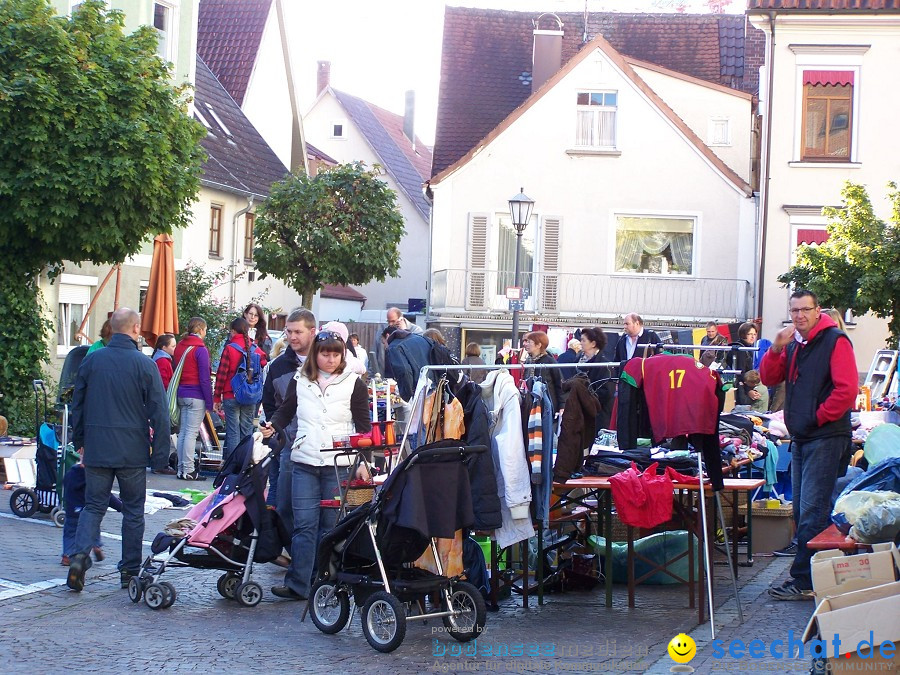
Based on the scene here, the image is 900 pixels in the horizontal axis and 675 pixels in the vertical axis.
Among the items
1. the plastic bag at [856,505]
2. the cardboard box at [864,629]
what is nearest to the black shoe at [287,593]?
the plastic bag at [856,505]

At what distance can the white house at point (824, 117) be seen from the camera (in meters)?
26.0

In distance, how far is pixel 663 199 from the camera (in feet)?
102

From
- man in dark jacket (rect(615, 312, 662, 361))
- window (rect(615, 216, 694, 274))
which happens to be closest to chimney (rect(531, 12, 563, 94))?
window (rect(615, 216, 694, 274))

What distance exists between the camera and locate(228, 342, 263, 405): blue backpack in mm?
15781

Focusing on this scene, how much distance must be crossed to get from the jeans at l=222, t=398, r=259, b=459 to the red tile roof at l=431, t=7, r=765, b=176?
18.5 meters

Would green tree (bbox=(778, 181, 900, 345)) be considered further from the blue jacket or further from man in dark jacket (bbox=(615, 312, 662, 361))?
the blue jacket

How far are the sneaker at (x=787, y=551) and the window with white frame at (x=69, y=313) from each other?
14464 mm

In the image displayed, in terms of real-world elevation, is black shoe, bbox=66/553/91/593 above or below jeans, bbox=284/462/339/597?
below

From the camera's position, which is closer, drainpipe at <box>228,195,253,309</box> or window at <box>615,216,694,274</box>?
drainpipe at <box>228,195,253,309</box>

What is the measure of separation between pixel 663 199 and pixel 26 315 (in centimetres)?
1813

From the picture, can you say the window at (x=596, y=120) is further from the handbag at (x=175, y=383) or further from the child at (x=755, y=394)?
the handbag at (x=175, y=383)

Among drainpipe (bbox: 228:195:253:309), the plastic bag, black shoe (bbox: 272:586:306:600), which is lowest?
black shoe (bbox: 272:586:306:600)

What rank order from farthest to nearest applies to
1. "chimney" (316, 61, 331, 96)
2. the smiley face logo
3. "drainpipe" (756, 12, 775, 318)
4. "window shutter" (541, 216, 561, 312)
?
"chimney" (316, 61, 331, 96), "window shutter" (541, 216, 561, 312), "drainpipe" (756, 12, 775, 318), the smiley face logo

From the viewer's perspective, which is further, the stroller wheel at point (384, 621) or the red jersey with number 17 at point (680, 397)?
the red jersey with number 17 at point (680, 397)
